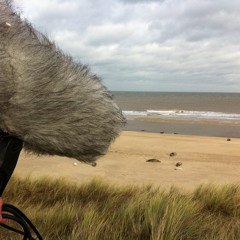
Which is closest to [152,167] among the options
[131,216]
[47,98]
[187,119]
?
[131,216]

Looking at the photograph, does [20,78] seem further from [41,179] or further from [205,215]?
[41,179]

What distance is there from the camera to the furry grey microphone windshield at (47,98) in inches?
69.1

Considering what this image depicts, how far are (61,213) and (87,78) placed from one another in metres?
2.25

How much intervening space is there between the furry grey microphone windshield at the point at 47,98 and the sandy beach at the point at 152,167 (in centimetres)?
444

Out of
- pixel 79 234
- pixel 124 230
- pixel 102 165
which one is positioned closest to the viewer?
pixel 79 234

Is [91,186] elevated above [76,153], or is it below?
below

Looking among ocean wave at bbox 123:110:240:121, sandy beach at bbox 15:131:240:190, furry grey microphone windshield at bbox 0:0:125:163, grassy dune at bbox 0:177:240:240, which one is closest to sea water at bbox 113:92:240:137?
ocean wave at bbox 123:110:240:121

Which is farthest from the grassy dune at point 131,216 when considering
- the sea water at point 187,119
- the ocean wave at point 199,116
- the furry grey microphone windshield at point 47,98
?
the ocean wave at point 199,116

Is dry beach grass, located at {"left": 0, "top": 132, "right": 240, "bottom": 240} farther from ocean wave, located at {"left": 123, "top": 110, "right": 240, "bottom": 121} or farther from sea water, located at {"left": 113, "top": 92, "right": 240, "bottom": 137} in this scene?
ocean wave, located at {"left": 123, "top": 110, "right": 240, "bottom": 121}

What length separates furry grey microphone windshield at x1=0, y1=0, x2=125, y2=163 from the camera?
1.76 meters

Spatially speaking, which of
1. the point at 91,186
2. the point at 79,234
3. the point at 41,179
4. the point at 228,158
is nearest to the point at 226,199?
the point at 91,186

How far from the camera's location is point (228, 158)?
12.2 meters

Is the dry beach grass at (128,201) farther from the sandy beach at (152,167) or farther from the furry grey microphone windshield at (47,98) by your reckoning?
the furry grey microphone windshield at (47,98)

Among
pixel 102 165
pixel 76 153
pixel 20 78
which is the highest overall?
pixel 20 78
